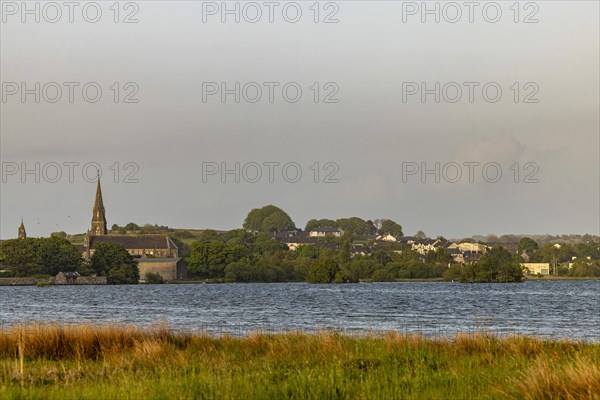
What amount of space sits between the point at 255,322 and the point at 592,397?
3827cm

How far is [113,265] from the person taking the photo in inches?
6481

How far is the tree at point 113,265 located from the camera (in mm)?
164000

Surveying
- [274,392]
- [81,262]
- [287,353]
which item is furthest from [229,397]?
[81,262]

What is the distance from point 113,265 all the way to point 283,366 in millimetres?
150731

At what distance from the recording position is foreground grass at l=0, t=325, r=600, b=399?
1375cm

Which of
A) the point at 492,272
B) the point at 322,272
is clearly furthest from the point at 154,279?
the point at 492,272

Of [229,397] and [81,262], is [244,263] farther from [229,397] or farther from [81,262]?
[229,397]

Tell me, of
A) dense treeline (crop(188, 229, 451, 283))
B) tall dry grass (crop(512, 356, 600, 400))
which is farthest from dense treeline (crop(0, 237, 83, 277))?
tall dry grass (crop(512, 356, 600, 400))

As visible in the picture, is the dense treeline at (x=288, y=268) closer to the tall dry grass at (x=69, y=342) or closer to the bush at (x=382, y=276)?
the bush at (x=382, y=276)

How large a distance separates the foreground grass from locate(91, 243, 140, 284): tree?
144 meters

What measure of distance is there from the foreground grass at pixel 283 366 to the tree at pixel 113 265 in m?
144

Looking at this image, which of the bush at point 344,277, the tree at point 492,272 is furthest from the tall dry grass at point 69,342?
the tree at point 492,272

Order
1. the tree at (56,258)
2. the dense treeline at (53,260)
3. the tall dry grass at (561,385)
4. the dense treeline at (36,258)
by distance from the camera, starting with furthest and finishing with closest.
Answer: the tree at (56,258)
the dense treeline at (53,260)
the dense treeline at (36,258)
the tall dry grass at (561,385)

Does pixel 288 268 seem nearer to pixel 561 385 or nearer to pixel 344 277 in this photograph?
pixel 344 277
